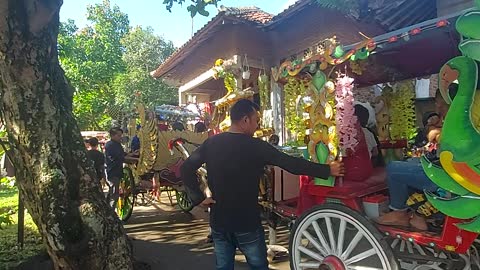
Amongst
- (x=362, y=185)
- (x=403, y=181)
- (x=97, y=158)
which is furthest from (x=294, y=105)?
(x=97, y=158)

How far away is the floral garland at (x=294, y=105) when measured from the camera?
13.6ft

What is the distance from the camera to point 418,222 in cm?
319

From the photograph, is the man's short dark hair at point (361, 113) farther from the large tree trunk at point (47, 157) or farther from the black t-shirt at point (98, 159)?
the black t-shirt at point (98, 159)

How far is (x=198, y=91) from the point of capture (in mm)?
14836

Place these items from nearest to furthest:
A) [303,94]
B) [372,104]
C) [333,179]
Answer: [333,179]
[303,94]
[372,104]

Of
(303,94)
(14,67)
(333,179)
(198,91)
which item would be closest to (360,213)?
(333,179)

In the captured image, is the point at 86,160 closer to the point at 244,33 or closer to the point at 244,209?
the point at 244,209

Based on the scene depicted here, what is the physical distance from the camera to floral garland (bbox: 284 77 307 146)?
414cm

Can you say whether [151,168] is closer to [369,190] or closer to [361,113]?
[361,113]

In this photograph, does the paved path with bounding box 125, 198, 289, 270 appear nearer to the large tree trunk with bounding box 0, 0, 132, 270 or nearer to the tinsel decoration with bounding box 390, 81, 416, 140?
the large tree trunk with bounding box 0, 0, 132, 270

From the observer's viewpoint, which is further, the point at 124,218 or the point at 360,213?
the point at 124,218

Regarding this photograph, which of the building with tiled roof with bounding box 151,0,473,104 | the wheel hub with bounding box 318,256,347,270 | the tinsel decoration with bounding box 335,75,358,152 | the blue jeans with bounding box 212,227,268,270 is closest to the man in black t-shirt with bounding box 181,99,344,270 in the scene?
the blue jeans with bounding box 212,227,268,270

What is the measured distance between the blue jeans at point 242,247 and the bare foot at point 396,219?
97 cm

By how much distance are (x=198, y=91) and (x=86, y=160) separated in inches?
446
